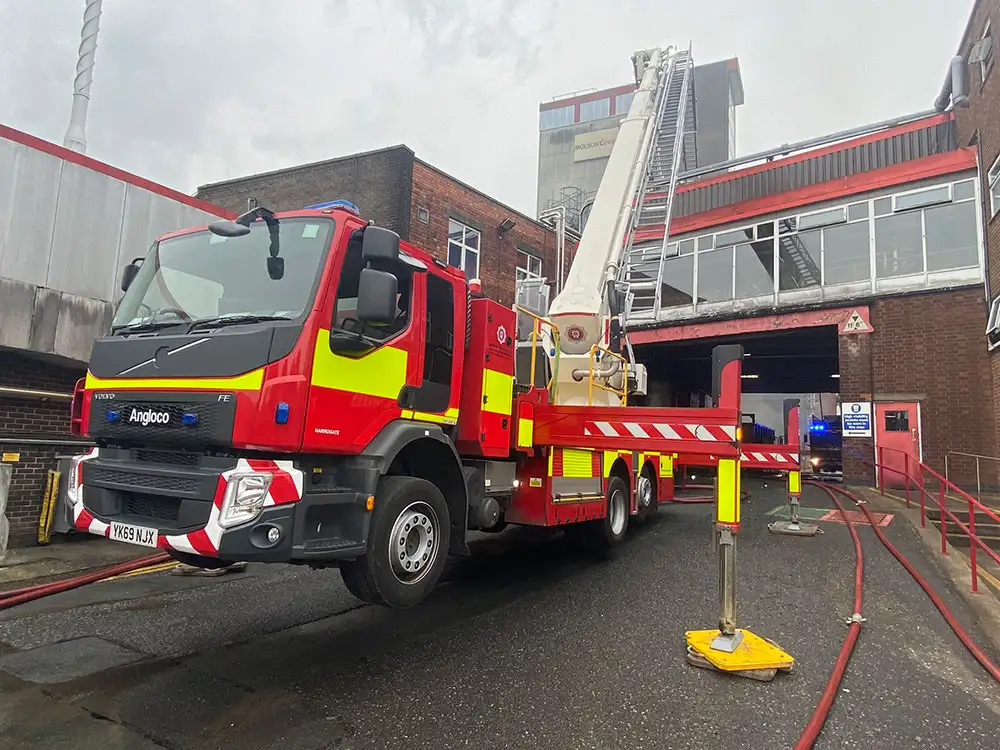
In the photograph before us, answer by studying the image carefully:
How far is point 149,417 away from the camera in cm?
376

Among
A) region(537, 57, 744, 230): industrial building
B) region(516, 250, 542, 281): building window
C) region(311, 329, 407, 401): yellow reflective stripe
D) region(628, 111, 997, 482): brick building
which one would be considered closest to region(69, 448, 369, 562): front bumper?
region(311, 329, 407, 401): yellow reflective stripe

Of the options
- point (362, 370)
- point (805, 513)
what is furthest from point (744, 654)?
point (805, 513)

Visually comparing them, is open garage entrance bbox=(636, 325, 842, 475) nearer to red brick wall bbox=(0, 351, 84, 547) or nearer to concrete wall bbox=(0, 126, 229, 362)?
concrete wall bbox=(0, 126, 229, 362)

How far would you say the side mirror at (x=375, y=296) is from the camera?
3707 mm

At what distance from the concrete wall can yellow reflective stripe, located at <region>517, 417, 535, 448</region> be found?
18.3ft

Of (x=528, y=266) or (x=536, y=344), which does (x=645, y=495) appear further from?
(x=528, y=266)

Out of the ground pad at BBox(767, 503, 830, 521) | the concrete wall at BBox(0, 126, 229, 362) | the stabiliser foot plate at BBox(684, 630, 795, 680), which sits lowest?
the stabiliser foot plate at BBox(684, 630, 795, 680)

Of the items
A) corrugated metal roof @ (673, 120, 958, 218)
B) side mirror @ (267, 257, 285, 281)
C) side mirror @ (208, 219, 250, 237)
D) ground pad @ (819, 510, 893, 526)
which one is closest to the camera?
side mirror @ (267, 257, 285, 281)

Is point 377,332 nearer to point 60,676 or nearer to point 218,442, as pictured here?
point 218,442

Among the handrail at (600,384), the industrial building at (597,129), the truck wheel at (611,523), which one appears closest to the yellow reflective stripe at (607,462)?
the truck wheel at (611,523)

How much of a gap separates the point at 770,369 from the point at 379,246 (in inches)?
913

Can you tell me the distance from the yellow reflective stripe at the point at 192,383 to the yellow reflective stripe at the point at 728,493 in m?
3.32

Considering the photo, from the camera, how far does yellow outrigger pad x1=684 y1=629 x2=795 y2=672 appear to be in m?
4.22

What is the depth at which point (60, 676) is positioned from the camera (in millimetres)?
4051
